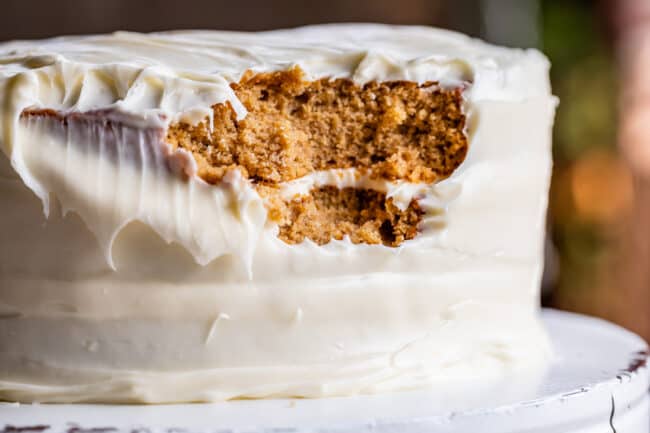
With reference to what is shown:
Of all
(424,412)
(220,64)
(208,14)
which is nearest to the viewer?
(424,412)

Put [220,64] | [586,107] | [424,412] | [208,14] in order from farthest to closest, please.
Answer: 1. [586,107]
2. [208,14]
3. [220,64]
4. [424,412]

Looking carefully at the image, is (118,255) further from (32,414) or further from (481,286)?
(481,286)

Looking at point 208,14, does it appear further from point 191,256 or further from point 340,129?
point 191,256

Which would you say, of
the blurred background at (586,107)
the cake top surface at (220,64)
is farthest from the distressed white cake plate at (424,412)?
the blurred background at (586,107)

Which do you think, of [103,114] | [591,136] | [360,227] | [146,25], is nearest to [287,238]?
[360,227]

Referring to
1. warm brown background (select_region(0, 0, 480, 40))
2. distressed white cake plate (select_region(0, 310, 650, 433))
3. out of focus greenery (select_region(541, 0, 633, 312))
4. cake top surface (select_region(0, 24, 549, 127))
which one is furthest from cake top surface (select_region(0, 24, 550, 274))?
out of focus greenery (select_region(541, 0, 633, 312))

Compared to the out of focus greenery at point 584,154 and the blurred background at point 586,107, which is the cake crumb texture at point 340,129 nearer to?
the blurred background at point 586,107

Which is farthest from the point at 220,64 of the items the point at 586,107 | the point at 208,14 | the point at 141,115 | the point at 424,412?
the point at 586,107
